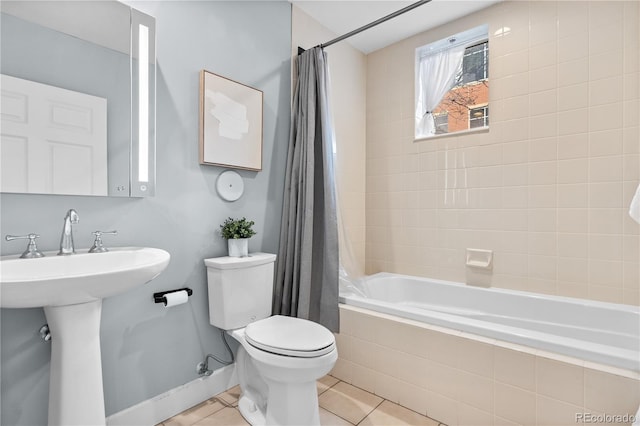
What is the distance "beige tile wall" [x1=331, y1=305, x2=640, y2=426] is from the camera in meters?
1.29

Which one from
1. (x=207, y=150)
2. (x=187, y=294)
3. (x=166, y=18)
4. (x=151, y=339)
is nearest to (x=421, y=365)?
(x=187, y=294)

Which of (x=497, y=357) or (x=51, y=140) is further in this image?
(x=497, y=357)

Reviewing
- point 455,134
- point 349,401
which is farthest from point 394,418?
point 455,134

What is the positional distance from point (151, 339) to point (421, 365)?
137 cm

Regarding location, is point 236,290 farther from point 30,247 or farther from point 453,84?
point 453,84

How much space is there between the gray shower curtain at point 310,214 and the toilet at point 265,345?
0.26 meters

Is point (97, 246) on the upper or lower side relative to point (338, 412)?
upper

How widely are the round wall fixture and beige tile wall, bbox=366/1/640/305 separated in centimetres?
144

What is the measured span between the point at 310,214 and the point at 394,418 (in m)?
1.20

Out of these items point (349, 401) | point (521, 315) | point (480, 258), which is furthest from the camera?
point (480, 258)

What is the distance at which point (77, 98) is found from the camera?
4.58 ft

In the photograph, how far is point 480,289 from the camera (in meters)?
2.38

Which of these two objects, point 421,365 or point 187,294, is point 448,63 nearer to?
point 421,365

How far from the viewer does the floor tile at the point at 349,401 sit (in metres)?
1.72
